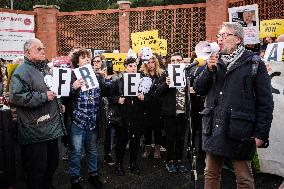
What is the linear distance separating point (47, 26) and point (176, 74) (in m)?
9.87

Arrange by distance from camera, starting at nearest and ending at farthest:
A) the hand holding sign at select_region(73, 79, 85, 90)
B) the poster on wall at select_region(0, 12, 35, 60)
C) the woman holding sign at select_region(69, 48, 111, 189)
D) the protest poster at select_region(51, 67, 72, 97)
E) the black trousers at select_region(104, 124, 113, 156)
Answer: the protest poster at select_region(51, 67, 72, 97) < the hand holding sign at select_region(73, 79, 85, 90) < the woman holding sign at select_region(69, 48, 111, 189) < the black trousers at select_region(104, 124, 113, 156) < the poster on wall at select_region(0, 12, 35, 60)

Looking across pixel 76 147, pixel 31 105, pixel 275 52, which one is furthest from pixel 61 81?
pixel 275 52

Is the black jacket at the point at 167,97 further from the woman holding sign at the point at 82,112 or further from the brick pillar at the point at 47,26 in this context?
the brick pillar at the point at 47,26

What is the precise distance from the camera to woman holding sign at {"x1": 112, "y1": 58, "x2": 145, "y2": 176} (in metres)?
6.26

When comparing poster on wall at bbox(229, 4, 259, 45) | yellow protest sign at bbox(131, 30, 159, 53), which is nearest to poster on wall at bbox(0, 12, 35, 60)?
yellow protest sign at bbox(131, 30, 159, 53)

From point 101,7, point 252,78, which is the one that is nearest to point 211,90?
point 252,78

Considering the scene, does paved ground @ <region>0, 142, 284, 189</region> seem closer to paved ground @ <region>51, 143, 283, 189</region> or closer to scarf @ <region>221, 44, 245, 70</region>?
paved ground @ <region>51, 143, 283, 189</region>

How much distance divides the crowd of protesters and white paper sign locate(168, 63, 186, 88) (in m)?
0.09

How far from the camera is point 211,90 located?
13.5ft

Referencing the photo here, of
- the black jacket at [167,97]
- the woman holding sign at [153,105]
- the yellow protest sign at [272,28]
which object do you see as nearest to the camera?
the black jacket at [167,97]

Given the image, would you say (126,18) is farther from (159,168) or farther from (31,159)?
(31,159)

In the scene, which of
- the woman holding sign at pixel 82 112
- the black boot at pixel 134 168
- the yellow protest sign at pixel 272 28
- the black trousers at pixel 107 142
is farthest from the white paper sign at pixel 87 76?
the yellow protest sign at pixel 272 28

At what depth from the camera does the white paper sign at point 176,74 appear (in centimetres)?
585

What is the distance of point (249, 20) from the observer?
7641 millimetres
